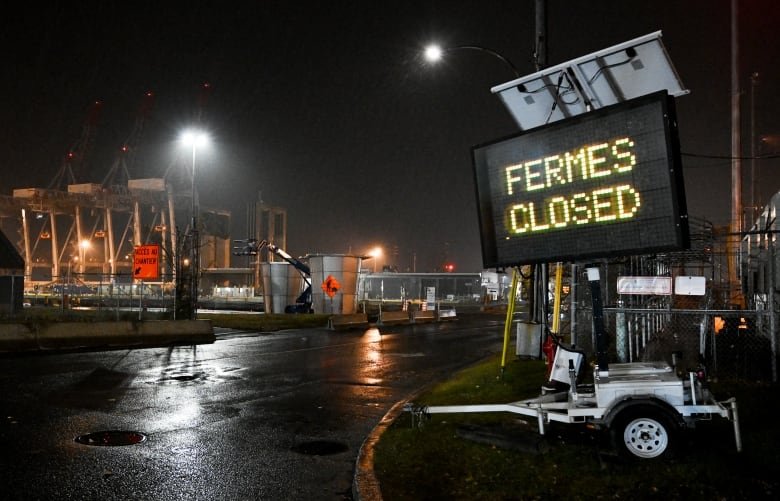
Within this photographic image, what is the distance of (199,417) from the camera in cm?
948

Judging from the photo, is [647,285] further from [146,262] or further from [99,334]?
[146,262]

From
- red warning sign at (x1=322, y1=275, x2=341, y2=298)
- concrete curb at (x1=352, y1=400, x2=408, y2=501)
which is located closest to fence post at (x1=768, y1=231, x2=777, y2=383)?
concrete curb at (x1=352, y1=400, x2=408, y2=501)

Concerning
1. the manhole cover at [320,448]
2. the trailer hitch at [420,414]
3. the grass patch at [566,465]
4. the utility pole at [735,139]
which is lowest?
the manhole cover at [320,448]

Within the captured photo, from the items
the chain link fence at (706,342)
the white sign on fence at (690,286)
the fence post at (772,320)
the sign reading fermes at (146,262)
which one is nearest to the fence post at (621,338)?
the chain link fence at (706,342)

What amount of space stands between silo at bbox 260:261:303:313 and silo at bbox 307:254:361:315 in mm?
2676

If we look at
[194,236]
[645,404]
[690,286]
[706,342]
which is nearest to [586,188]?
[645,404]

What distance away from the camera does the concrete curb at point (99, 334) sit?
57.8 ft

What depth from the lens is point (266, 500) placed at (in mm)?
5961

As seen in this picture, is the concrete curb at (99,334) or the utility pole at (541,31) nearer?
the utility pole at (541,31)

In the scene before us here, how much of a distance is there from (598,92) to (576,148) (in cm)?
98

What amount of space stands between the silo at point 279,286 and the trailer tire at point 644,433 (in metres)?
36.6

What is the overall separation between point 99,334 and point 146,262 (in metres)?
7.48

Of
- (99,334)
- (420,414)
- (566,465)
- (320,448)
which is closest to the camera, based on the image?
(566,465)

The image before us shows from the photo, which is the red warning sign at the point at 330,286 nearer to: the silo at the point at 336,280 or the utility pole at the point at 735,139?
the silo at the point at 336,280
